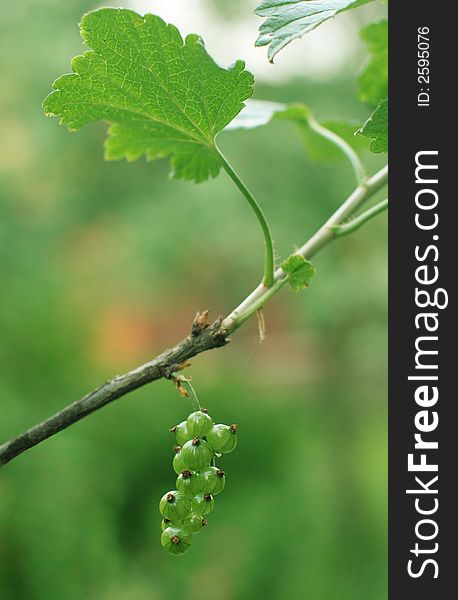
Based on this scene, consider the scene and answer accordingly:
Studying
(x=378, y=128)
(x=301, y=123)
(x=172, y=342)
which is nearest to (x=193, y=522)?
(x=378, y=128)

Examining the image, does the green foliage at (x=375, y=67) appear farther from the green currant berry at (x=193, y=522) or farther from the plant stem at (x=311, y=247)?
the green currant berry at (x=193, y=522)

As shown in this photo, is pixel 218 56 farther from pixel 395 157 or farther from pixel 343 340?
pixel 395 157

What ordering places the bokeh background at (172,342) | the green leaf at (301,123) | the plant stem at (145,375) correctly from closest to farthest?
1. the plant stem at (145,375)
2. the green leaf at (301,123)
3. the bokeh background at (172,342)

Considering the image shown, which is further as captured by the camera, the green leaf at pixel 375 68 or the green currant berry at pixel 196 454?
the green leaf at pixel 375 68

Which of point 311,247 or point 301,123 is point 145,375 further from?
point 301,123

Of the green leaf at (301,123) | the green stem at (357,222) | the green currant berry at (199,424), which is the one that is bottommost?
the green currant berry at (199,424)

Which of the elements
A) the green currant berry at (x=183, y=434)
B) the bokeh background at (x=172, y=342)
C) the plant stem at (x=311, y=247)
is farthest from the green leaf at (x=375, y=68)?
the bokeh background at (x=172, y=342)

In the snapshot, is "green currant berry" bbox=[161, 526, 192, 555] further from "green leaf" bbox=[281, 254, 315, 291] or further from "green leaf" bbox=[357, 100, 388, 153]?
"green leaf" bbox=[357, 100, 388, 153]

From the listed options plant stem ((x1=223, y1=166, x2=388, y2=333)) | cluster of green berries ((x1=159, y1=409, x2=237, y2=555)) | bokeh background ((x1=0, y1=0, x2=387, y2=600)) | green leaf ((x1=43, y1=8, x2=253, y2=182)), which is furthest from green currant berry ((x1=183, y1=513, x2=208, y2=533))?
bokeh background ((x1=0, y1=0, x2=387, y2=600))
